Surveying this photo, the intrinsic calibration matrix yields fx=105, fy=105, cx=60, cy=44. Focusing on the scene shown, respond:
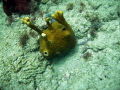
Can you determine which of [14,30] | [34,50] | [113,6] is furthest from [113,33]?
[14,30]

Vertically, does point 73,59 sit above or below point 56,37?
below

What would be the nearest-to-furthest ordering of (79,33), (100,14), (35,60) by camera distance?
(35,60), (79,33), (100,14)

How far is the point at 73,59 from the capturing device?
3.45 m

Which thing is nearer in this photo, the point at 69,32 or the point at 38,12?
the point at 69,32

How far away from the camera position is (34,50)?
334 centimetres

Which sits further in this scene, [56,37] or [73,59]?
[73,59]

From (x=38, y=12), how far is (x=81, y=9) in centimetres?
166

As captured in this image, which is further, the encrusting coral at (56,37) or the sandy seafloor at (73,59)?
the sandy seafloor at (73,59)

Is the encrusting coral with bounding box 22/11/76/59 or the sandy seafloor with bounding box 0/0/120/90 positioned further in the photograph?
the sandy seafloor with bounding box 0/0/120/90

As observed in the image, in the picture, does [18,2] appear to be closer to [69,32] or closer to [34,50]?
[34,50]

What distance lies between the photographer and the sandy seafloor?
10.0ft

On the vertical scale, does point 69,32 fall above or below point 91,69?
above

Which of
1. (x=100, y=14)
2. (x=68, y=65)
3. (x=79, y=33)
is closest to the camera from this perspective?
(x=68, y=65)

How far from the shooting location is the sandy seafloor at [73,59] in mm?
3057
